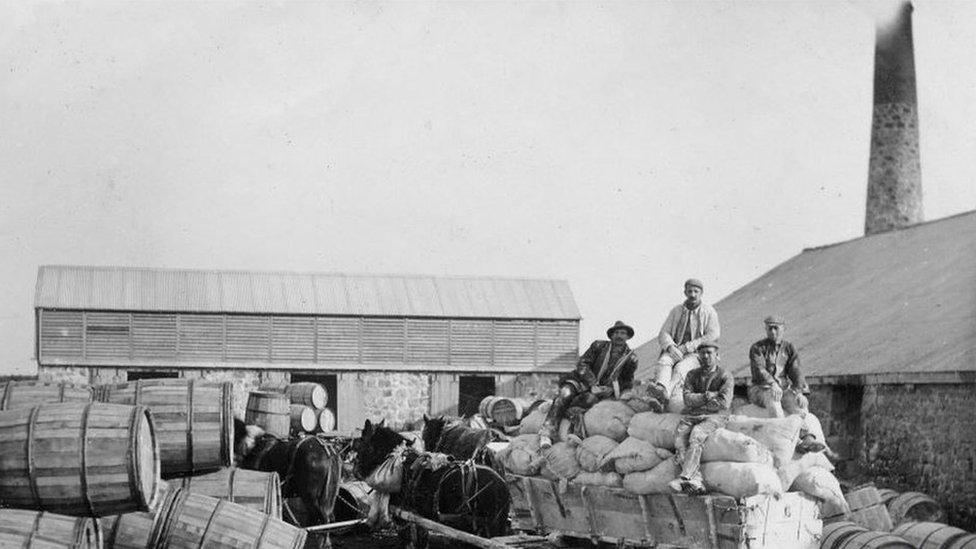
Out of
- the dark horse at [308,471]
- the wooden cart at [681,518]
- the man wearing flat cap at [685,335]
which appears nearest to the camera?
the wooden cart at [681,518]

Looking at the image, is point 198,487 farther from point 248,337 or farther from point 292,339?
point 292,339

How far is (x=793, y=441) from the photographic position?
472 inches

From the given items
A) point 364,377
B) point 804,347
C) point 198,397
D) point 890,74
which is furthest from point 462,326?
point 198,397

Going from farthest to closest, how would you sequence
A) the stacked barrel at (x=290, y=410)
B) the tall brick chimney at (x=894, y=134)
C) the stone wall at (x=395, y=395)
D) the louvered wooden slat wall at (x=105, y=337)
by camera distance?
the stone wall at (x=395, y=395), the louvered wooden slat wall at (x=105, y=337), the tall brick chimney at (x=894, y=134), the stacked barrel at (x=290, y=410)

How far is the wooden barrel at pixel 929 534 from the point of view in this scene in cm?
1329

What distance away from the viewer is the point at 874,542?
12352mm

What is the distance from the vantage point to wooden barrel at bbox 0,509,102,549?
10445 millimetres

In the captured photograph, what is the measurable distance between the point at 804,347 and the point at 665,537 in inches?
506

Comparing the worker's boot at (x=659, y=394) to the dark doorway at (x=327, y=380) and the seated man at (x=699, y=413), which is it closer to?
the seated man at (x=699, y=413)

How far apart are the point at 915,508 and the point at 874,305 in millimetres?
8282

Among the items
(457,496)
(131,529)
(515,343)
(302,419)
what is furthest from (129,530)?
(515,343)

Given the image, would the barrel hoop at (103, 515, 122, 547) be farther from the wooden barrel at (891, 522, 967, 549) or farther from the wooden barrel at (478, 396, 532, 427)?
the wooden barrel at (478, 396, 532, 427)

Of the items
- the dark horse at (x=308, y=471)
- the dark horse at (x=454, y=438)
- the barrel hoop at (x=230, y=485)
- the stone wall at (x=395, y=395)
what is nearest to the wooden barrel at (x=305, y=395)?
the stone wall at (x=395, y=395)

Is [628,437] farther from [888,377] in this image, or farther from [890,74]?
[890,74]
